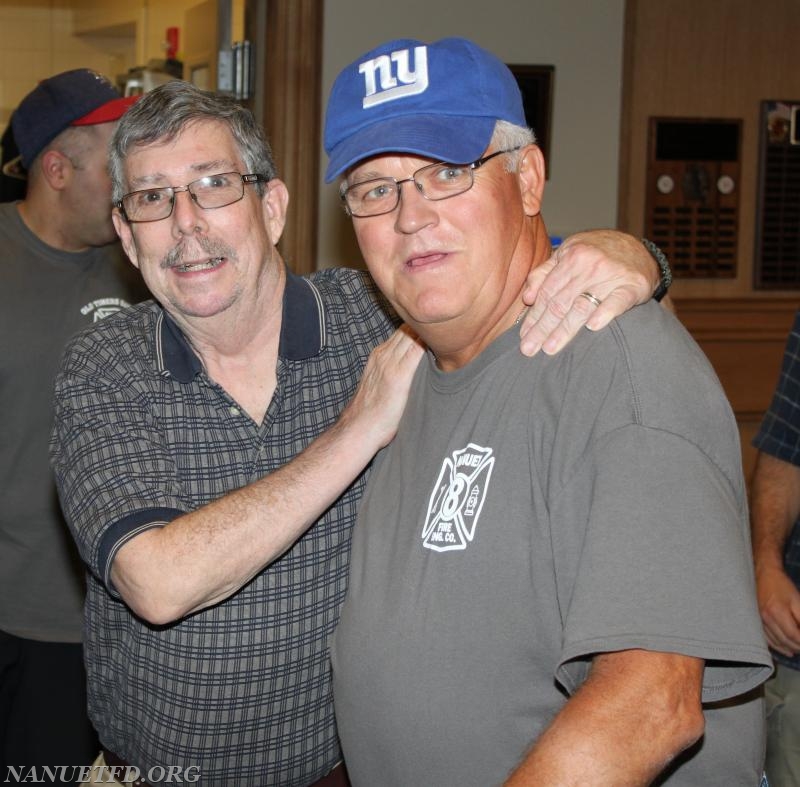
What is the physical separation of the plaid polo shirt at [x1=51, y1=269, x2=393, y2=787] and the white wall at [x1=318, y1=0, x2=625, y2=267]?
1.85 meters

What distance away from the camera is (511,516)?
112cm

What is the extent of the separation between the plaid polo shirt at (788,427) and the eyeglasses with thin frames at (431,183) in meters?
1.10

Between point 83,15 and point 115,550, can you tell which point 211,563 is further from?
point 83,15

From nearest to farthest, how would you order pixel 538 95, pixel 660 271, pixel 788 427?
pixel 660 271, pixel 788 427, pixel 538 95

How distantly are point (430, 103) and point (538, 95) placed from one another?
2473 millimetres

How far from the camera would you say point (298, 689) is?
5.50 feet

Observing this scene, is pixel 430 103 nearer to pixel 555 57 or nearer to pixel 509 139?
pixel 509 139

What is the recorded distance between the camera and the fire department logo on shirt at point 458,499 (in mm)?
1163

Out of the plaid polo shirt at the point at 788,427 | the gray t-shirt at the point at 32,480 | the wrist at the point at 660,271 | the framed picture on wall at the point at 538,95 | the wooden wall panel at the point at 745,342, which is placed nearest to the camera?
the wrist at the point at 660,271

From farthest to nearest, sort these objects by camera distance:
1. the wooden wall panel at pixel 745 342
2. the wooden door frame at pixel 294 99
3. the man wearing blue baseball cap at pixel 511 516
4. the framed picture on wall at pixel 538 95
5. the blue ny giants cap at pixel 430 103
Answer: the wooden wall panel at pixel 745 342 → the framed picture on wall at pixel 538 95 → the wooden door frame at pixel 294 99 → the blue ny giants cap at pixel 430 103 → the man wearing blue baseball cap at pixel 511 516

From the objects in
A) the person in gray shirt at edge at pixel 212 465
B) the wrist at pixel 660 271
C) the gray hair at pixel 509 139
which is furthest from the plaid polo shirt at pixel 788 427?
the gray hair at pixel 509 139

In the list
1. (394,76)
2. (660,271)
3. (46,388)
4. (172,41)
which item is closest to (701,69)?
(46,388)

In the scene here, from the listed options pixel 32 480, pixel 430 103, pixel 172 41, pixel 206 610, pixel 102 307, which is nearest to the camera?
pixel 430 103

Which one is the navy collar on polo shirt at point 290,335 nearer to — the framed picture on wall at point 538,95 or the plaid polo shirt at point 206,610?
the plaid polo shirt at point 206,610
